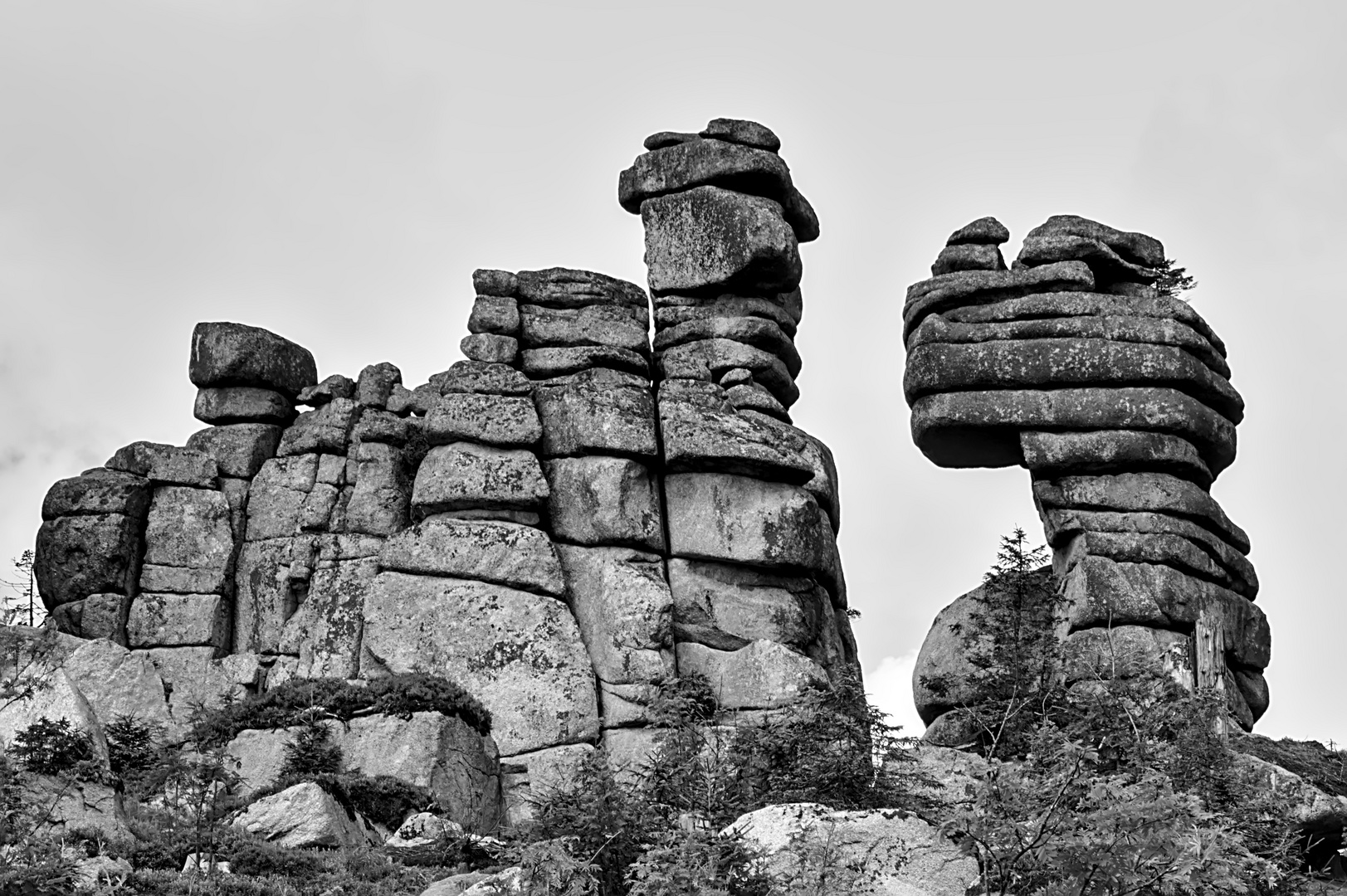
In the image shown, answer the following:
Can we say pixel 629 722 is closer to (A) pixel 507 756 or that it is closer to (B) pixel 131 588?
(A) pixel 507 756

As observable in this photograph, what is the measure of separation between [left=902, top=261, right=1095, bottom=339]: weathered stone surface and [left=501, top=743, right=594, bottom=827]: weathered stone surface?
15374mm

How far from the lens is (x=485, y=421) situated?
41344 millimetres

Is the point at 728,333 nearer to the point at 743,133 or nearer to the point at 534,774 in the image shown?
the point at 743,133

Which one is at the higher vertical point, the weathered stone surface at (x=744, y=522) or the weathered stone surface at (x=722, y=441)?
the weathered stone surface at (x=722, y=441)

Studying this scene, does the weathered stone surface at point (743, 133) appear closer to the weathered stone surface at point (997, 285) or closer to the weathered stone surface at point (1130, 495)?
the weathered stone surface at point (997, 285)

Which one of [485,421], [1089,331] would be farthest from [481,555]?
[1089,331]

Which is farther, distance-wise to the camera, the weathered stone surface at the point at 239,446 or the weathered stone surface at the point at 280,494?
the weathered stone surface at the point at 239,446

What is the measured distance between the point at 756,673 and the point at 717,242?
11.7 metres

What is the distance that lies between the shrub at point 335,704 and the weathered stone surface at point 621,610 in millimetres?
3355

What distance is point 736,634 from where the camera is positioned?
1581 inches

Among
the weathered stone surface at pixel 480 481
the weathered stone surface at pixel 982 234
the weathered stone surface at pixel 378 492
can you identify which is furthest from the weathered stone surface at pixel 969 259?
the weathered stone surface at pixel 378 492

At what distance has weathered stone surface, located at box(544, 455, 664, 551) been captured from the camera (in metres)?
40.9

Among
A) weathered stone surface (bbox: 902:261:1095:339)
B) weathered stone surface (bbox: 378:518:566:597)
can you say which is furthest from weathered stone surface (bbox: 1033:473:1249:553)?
weathered stone surface (bbox: 378:518:566:597)

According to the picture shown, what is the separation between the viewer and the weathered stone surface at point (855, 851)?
20.9m
